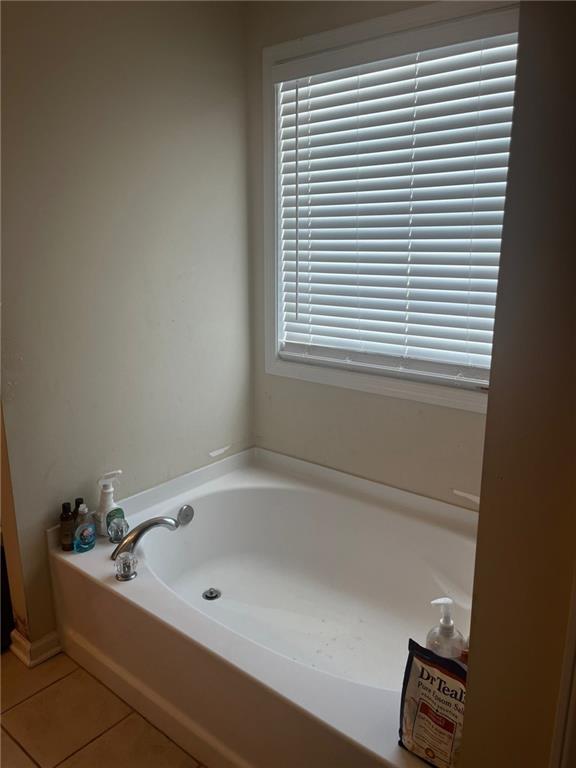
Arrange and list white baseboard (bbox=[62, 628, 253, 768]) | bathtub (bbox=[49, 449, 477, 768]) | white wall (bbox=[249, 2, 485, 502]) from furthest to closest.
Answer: white wall (bbox=[249, 2, 485, 502]), white baseboard (bbox=[62, 628, 253, 768]), bathtub (bbox=[49, 449, 477, 768])

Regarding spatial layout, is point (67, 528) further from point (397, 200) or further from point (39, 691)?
point (397, 200)

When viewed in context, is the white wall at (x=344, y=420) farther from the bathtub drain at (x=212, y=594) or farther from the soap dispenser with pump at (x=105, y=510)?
the soap dispenser with pump at (x=105, y=510)

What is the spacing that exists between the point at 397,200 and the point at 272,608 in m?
1.52

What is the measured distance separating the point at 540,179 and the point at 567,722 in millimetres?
646

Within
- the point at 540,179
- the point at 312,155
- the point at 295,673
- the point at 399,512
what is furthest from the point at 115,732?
the point at 312,155

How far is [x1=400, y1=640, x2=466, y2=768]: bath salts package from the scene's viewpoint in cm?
111

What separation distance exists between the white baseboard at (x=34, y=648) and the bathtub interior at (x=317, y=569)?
0.40 m

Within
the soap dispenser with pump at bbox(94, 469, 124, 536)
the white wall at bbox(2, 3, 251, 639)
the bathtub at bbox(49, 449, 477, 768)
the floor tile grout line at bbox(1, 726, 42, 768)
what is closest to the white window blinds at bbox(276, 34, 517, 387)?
the white wall at bbox(2, 3, 251, 639)

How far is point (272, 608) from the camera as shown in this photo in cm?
218

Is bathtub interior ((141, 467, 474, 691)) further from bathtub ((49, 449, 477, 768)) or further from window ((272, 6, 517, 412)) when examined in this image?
window ((272, 6, 517, 412))

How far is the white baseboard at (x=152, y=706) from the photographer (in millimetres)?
1562

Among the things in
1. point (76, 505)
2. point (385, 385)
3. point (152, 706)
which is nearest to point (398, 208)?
point (385, 385)

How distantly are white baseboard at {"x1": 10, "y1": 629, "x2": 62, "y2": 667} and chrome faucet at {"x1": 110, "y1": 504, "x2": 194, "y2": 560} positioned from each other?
0.44m

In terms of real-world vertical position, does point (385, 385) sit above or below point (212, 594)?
above
